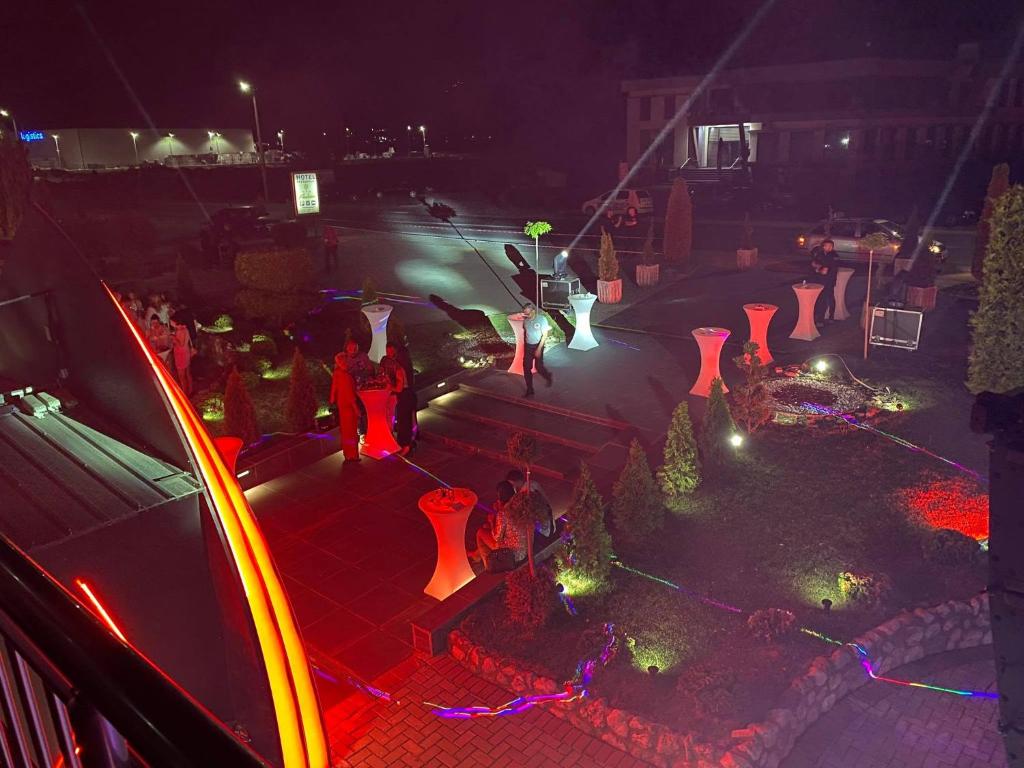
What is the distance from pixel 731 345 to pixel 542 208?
25.0 m

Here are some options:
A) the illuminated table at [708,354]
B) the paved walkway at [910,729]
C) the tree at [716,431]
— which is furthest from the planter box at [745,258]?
the paved walkway at [910,729]

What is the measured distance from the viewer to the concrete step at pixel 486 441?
10281mm

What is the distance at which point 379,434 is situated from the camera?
10828 millimetres

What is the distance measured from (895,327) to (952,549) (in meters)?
6.69

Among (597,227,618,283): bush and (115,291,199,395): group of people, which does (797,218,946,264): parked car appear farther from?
(115,291,199,395): group of people

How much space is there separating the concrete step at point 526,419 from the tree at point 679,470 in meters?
1.60

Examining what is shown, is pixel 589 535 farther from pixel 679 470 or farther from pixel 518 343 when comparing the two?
pixel 518 343

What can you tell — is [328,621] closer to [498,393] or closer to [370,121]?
[498,393]

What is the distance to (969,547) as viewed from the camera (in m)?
7.52

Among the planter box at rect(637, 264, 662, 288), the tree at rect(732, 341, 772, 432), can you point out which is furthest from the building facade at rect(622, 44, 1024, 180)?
the tree at rect(732, 341, 772, 432)

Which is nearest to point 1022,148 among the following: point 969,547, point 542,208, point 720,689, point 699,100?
point 699,100

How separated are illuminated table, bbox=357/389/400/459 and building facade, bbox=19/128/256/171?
53.2 meters

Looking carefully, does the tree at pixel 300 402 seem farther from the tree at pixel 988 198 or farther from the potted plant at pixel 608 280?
the tree at pixel 988 198

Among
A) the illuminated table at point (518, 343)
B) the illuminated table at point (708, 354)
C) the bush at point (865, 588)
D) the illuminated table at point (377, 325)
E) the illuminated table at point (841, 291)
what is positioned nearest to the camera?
the bush at point (865, 588)
